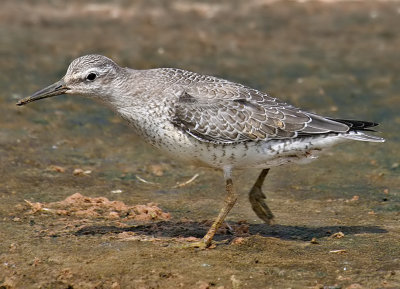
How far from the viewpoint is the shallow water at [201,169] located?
7285 millimetres

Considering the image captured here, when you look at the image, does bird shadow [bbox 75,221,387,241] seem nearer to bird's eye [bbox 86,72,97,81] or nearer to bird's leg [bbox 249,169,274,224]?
bird's leg [bbox 249,169,274,224]

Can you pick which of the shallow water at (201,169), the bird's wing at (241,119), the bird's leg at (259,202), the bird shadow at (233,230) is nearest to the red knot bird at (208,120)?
the bird's wing at (241,119)

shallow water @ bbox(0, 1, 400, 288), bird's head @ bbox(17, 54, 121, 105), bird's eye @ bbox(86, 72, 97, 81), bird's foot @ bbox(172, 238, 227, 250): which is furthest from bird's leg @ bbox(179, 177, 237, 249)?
bird's eye @ bbox(86, 72, 97, 81)

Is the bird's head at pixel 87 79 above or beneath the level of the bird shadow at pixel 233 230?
above

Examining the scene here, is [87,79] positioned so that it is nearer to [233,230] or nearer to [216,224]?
[216,224]

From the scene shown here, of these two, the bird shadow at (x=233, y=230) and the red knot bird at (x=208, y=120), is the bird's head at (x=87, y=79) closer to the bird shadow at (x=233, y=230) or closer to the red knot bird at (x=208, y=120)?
the red knot bird at (x=208, y=120)

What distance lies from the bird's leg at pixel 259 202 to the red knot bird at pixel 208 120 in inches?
29.2

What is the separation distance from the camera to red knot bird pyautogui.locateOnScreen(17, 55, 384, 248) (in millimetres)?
8070

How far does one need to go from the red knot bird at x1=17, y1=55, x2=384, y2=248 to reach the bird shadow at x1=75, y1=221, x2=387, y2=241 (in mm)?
410

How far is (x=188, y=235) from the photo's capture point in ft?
27.2

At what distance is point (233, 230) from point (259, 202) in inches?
34.6

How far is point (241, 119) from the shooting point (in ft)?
27.2

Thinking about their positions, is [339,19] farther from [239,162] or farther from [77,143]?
[239,162]

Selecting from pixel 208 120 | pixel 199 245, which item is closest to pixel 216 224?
pixel 199 245
